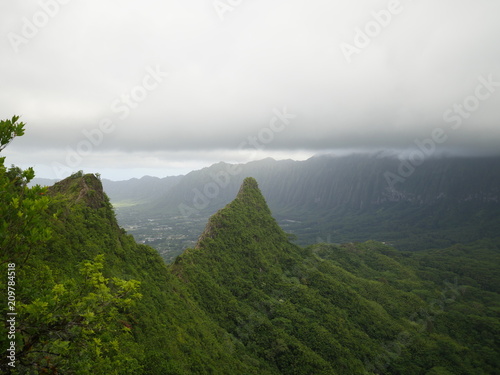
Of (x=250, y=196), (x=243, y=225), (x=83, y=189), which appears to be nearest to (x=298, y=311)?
(x=243, y=225)

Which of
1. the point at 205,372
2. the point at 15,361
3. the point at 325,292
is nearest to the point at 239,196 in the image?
the point at 325,292

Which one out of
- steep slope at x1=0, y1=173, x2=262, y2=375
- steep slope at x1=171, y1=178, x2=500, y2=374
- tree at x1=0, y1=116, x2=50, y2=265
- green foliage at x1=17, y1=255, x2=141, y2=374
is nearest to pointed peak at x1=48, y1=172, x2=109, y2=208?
steep slope at x1=0, y1=173, x2=262, y2=375

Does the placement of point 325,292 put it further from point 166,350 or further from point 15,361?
point 15,361

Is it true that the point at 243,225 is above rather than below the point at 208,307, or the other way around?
above

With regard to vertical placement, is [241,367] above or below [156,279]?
below

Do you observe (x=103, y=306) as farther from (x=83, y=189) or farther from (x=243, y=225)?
(x=243, y=225)

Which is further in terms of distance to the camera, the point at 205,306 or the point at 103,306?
the point at 205,306

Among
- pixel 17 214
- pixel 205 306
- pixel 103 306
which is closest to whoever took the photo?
pixel 17 214
